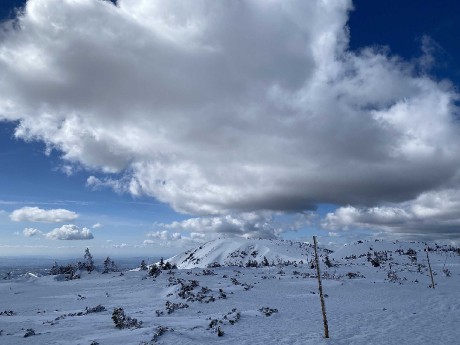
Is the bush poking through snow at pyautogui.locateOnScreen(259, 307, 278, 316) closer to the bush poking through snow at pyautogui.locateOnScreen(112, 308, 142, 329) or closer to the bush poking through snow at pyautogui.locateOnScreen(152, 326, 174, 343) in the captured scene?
the bush poking through snow at pyautogui.locateOnScreen(152, 326, 174, 343)

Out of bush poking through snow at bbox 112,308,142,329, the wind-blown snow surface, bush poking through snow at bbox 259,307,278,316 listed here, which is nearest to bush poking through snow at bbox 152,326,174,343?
the wind-blown snow surface

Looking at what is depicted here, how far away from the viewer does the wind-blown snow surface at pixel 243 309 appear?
100ft

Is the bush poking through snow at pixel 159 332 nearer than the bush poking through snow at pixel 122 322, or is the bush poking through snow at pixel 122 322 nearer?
the bush poking through snow at pixel 159 332

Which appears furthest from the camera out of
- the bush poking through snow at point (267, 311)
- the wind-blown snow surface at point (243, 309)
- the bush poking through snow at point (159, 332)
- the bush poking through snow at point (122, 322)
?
the bush poking through snow at point (267, 311)

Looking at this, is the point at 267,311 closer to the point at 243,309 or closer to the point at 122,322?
the point at 243,309

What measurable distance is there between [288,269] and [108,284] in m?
43.9

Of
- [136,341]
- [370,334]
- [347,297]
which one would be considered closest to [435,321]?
[370,334]

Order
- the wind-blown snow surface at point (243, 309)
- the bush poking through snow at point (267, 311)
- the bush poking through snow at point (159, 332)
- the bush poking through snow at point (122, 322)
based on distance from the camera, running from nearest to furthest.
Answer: the bush poking through snow at point (159, 332) → the wind-blown snow surface at point (243, 309) → the bush poking through snow at point (122, 322) → the bush poking through snow at point (267, 311)

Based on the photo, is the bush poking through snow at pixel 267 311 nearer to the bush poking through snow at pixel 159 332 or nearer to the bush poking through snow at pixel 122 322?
the bush poking through snow at pixel 159 332

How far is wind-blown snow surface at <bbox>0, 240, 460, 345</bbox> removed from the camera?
3052 centimetres

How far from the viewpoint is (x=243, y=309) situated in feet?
145

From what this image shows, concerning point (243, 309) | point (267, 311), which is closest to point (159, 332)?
point (267, 311)

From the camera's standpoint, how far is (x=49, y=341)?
30078mm

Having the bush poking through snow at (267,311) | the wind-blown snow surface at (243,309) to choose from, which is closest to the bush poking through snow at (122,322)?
the wind-blown snow surface at (243,309)
